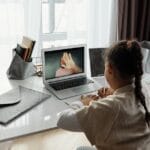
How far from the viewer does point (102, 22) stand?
266cm

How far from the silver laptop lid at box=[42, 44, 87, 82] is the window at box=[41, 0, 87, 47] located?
1.98 feet

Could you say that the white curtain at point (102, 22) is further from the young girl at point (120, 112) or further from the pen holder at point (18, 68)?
the young girl at point (120, 112)

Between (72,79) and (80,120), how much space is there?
76cm

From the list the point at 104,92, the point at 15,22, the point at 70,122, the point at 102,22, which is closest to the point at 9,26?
the point at 15,22

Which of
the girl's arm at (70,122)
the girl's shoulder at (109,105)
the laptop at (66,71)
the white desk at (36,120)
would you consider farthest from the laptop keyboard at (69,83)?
the girl's shoulder at (109,105)

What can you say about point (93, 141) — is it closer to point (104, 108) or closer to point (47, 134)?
point (104, 108)

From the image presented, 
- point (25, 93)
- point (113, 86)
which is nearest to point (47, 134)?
point (25, 93)

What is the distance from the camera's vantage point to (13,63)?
202cm

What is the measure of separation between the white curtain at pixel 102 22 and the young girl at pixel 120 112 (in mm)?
1380

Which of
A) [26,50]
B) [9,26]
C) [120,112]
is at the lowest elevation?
[120,112]

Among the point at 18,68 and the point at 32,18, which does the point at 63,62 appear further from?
the point at 32,18

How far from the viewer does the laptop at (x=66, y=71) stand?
182cm

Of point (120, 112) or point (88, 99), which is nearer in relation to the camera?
point (120, 112)

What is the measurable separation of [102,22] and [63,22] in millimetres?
366
